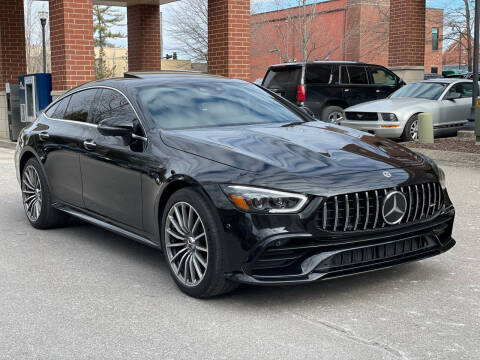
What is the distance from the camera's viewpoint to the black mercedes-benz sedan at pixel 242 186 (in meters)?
4.20

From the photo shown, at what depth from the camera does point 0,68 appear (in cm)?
1803

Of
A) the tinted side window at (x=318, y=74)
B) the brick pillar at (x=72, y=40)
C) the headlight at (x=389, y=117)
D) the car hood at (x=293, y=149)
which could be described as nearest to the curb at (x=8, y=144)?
the brick pillar at (x=72, y=40)

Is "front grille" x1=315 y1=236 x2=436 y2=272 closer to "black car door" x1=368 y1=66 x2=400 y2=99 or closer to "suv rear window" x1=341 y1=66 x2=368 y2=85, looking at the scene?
"suv rear window" x1=341 y1=66 x2=368 y2=85

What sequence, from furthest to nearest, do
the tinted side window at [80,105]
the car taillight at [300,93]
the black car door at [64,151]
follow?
the car taillight at [300,93], the tinted side window at [80,105], the black car door at [64,151]

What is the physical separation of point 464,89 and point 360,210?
12.5 m

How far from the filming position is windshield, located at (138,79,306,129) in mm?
5418

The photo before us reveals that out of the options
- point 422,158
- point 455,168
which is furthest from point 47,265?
point 455,168

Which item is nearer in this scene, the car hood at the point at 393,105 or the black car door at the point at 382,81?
the car hood at the point at 393,105

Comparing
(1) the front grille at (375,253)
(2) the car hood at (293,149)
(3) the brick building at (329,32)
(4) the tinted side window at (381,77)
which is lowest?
(1) the front grille at (375,253)

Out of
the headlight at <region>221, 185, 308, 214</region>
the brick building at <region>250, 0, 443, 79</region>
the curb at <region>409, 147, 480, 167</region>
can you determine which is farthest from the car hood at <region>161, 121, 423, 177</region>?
the brick building at <region>250, 0, 443, 79</region>

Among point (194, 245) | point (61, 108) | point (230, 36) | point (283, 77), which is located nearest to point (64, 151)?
point (61, 108)

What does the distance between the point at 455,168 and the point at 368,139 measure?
6336mm

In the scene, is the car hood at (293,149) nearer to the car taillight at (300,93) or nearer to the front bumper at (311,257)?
the front bumper at (311,257)

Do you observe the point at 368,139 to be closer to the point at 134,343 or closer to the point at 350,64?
the point at 134,343
